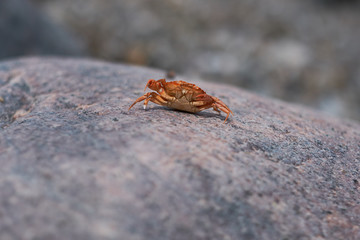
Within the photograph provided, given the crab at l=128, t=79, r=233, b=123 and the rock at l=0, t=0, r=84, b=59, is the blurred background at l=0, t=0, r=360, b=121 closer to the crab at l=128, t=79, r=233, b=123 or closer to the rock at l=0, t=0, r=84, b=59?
the rock at l=0, t=0, r=84, b=59

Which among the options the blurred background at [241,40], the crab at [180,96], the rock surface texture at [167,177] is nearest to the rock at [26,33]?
the blurred background at [241,40]

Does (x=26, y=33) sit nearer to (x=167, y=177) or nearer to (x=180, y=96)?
(x=180, y=96)

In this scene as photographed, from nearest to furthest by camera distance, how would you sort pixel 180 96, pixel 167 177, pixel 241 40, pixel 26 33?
pixel 167 177, pixel 180 96, pixel 26 33, pixel 241 40

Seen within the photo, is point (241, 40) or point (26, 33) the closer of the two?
point (26, 33)

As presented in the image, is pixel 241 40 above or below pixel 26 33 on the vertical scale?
above

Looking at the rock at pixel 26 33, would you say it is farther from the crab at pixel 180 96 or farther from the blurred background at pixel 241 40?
the crab at pixel 180 96

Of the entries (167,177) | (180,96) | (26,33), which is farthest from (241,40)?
(167,177)
